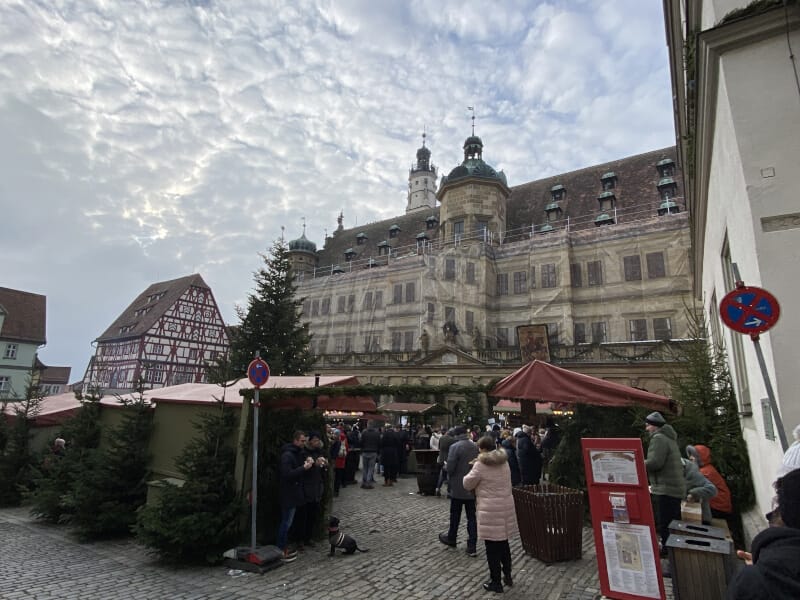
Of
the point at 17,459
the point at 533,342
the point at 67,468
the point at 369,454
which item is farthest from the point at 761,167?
the point at 533,342

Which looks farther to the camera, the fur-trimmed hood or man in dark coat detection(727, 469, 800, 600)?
the fur-trimmed hood

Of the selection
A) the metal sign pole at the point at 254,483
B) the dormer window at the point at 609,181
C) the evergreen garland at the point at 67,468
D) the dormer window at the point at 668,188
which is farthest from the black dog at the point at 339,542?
the dormer window at the point at 609,181

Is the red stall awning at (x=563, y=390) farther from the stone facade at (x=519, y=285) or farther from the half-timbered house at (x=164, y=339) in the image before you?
the half-timbered house at (x=164, y=339)

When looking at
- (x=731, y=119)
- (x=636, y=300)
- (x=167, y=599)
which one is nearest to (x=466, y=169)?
(x=636, y=300)

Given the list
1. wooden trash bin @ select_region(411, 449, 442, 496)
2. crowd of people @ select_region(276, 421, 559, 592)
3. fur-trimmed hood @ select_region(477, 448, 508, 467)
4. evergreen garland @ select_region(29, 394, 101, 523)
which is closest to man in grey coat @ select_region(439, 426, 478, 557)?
crowd of people @ select_region(276, 421, 559, 592)

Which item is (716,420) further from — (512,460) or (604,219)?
(604,219)

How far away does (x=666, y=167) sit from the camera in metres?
32.0

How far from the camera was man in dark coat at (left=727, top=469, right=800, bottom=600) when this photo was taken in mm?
1729

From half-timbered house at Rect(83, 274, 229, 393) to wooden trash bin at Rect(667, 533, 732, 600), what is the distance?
41.8 m

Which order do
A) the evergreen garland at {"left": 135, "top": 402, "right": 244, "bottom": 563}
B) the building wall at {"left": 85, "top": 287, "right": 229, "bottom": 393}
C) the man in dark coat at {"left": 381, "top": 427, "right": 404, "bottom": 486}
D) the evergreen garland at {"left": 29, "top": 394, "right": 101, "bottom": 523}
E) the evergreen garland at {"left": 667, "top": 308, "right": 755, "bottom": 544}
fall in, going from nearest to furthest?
the evergreen garland at {"left": 135, "top": 402, "right": 244, "bottom": 563}
the evergreen garland at {"left": 667, "top": 308, "right": 755, "bottom": 544}
the evergreen garland at {"left": 29, "top": 394, "right": 101, "bottom": 523}
the man in dark coat at {"left": 381, "top": 427, "right": 404, "bottom": 486}
the building wall at {"left": 85, "top": 287, "right": 229, "bottom": 393}

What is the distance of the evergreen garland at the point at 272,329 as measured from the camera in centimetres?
1888

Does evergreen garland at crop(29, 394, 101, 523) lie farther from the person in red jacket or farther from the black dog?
the person in red jacket

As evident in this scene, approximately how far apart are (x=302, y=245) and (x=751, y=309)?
4754 cm

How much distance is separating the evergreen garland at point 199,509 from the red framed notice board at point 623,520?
5.13 m
